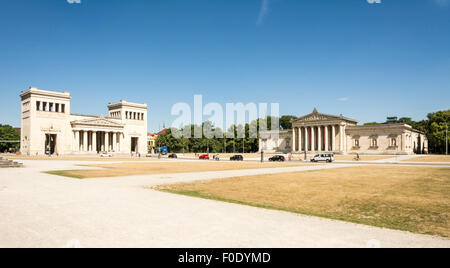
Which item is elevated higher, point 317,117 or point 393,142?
point 317,117

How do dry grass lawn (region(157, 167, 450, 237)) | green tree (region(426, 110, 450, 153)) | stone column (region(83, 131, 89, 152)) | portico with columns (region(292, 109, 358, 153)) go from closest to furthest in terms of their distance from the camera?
1. dry grass lawn (region(157, 167, 450, 237))
2. green tree (region(426, 110, 450, 153))
3. portico with columns (region(292, 109, 358, 153))
4. stone column (region(83, 131, 89, 152))

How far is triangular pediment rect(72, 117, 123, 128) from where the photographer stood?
335ft

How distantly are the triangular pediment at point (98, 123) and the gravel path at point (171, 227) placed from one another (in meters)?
98.6

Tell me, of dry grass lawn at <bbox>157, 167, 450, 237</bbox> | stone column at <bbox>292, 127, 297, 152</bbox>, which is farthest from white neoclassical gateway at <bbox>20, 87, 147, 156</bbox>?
dry grass lawn at <bbox>157, 167, 450, 237</bbox>

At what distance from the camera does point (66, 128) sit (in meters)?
101

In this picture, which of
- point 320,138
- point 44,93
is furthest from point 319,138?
point 44,93

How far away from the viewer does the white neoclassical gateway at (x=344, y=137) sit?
91500 millimetres

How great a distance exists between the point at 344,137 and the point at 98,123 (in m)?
87.9

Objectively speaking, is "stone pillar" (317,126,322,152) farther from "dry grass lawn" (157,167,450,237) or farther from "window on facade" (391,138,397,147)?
"dry grass lawn" (157,167,450,237)

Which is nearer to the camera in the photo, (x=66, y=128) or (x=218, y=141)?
(x=66, y=128)

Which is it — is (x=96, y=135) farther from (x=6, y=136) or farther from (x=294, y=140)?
(x=294, y=140)

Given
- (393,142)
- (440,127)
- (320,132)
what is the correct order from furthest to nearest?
(320,132) < (440,127) < (393,142)

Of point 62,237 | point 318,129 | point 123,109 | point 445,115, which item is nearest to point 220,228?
point 62,237

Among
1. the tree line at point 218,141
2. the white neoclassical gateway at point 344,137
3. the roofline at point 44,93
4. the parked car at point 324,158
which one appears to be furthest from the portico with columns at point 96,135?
the parked car at point 324,158
